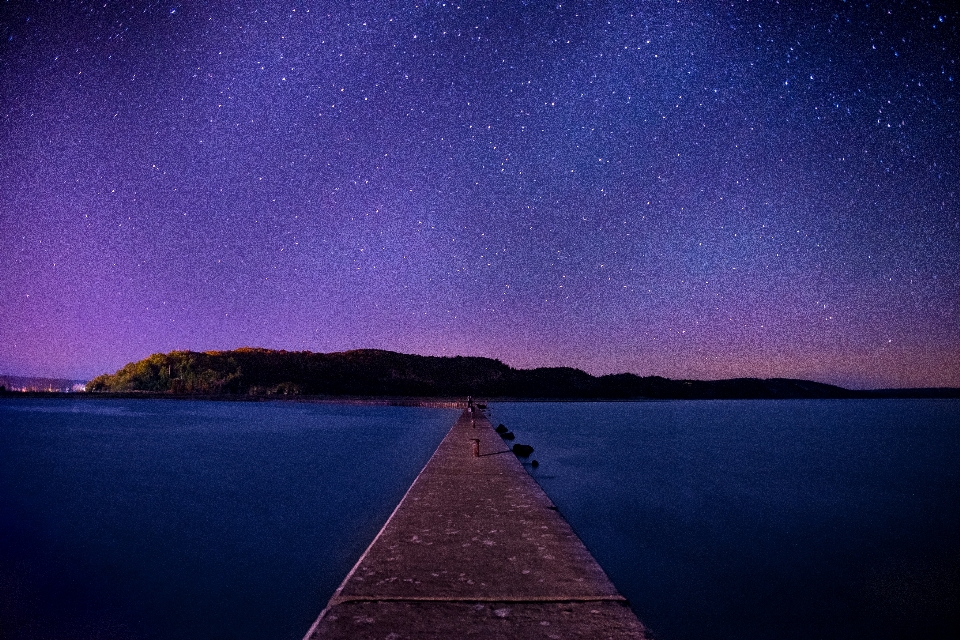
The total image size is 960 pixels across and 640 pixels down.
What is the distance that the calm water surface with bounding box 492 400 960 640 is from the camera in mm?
8453

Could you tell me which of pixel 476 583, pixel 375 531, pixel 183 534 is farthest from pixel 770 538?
pixel 183 534

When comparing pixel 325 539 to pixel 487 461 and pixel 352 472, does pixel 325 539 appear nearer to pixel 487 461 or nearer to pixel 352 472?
pixel 487 461

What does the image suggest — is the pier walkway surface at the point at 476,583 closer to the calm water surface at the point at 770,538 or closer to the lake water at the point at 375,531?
the lake water at the point at 375,531

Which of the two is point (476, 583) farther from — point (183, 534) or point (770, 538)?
point (770, 538)

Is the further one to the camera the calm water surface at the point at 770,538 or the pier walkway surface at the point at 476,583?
the calm water surface at the point at 770,538

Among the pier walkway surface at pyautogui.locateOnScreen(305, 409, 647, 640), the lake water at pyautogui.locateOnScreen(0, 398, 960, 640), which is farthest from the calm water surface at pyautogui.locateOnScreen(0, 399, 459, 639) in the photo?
the pier walkway surface at pyautogui.locateOnScreen(305, 409, 647, 640)

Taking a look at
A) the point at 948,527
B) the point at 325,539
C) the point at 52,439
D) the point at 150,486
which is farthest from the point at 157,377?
the point at 948,527

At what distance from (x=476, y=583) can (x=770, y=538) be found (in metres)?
11.2

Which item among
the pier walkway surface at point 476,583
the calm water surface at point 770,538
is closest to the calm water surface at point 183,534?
the pier walkway surface at point 476,583

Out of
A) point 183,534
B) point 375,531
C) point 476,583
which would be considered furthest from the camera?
point 375,531

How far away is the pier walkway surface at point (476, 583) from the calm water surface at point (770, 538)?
335cm

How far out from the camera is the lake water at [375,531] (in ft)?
27.0

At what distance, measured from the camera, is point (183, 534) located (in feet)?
40.1

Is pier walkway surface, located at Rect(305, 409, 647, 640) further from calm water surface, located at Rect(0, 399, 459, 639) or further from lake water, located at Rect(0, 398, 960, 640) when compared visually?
calm water surface, located at Rect(0, 399, 459, 639)
